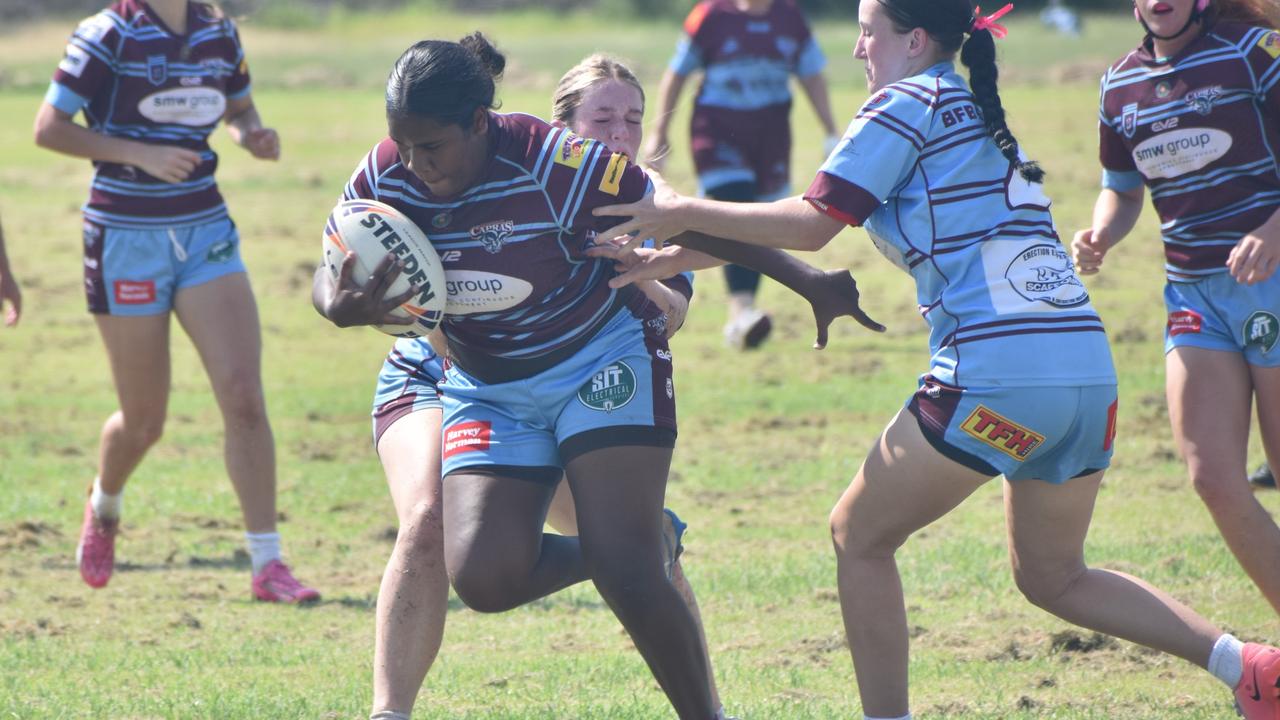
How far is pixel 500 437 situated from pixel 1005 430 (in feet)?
4.39

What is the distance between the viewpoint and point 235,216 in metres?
17.0

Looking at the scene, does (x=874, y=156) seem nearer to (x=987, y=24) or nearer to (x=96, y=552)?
(x=987, y=24)

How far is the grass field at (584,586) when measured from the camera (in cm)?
538

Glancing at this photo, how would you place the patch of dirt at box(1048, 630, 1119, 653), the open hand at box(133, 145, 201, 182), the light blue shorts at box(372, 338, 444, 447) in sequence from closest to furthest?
the light blue shorts at box(372, 338, 444, 447)
the patch of dirt at box(1048, 630, 1119, 653)
the open hand at box(133, 145, 201, 182)

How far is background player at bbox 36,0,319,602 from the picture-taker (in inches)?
263

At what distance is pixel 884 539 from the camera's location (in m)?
4.36

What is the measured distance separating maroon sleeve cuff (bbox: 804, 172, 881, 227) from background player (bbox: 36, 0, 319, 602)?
10.8 ft

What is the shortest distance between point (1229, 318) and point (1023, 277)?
4.30 ft

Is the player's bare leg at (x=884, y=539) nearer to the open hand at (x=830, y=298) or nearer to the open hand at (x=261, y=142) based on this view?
the open hand at (x=830, y=298)

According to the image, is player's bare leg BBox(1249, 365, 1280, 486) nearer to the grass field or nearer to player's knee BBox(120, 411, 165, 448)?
the grass field

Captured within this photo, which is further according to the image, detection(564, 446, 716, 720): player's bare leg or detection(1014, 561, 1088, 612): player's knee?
detection(1014, 561, 1088, 612): player's knee

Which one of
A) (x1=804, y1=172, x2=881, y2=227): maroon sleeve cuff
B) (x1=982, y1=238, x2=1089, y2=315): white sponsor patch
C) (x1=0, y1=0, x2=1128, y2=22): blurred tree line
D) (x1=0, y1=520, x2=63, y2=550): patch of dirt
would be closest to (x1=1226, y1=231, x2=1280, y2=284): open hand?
(x1=982, y1=238, x2=1089, y2=315): white sponsor patch

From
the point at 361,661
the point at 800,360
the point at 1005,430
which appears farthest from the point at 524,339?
the point at 800,360

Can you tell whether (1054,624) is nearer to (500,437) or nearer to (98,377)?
(500,437)
